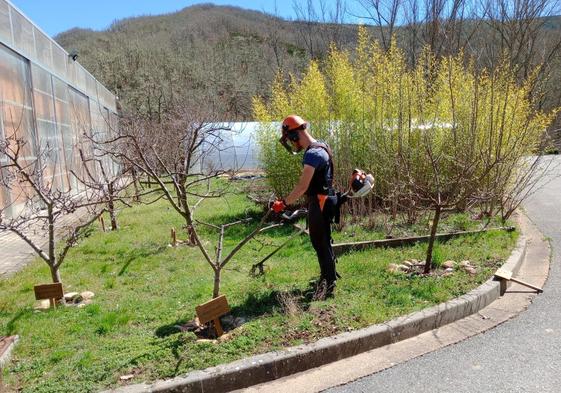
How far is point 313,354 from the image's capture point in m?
3.49

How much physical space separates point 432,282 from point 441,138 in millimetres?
4572

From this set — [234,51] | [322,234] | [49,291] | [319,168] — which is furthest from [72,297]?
[234,51]

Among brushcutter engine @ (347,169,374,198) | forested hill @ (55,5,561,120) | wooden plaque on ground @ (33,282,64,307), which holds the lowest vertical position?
wooden plaque on ground @ (33,282,64,307)

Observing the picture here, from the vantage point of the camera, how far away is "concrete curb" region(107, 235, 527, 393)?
3.13 meters

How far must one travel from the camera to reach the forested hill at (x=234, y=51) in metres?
13.2

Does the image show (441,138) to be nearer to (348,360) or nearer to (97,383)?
(348,360)

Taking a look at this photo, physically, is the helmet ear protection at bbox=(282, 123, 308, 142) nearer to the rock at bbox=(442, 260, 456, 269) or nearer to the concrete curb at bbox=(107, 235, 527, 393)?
the concrete curb at bbox=(107, 235, 527, 393)

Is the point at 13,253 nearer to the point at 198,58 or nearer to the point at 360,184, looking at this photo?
the point at 360,184

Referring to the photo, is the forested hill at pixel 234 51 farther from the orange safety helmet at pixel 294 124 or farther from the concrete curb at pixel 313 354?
the concrete curb at pixel 313 354

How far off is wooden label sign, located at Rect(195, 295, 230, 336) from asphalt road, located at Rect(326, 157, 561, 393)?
3.66 ft

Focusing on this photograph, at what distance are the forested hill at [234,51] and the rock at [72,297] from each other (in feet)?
24.8

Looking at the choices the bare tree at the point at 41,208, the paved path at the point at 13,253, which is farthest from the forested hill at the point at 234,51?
the paved path at the point at 13,253

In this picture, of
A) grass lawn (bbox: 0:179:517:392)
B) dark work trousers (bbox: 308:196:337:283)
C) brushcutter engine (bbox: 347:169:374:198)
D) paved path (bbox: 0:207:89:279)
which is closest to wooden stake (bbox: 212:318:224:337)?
A: grass lawn (bbox: 0:179:517:392)

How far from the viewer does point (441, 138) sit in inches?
342
